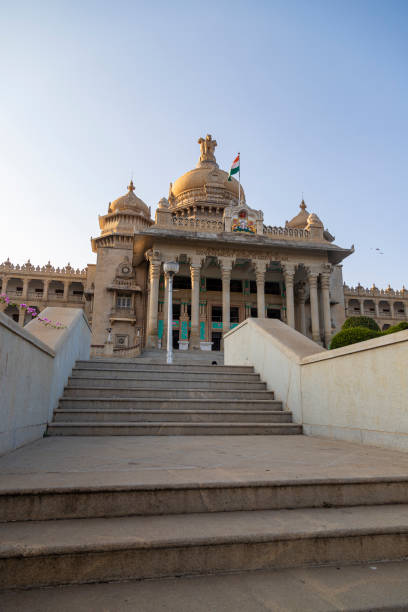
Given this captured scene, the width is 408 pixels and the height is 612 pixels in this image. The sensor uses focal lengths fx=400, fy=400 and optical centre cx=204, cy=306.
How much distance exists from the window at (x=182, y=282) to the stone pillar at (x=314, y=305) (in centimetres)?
884

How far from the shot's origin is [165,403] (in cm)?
704

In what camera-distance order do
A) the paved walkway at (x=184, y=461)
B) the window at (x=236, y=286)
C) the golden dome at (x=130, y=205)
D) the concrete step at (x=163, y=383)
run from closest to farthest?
the paved walkway at (x=184, y=461) < the concrete step at (x=163, y=383) < the window at (x=236, y=286) < the golden dome at (x=130, y=205)

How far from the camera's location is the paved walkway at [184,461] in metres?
3.01

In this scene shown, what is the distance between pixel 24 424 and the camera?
4809mm

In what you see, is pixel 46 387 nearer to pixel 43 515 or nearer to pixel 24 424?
pixel 24 424

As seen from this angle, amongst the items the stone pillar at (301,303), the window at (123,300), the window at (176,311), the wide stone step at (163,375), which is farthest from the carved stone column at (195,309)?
the wide stone step at (163,375)

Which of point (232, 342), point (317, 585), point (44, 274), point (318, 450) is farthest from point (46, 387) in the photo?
point (44, 274)

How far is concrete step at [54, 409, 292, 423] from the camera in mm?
6301

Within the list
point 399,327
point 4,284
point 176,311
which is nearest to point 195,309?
point 176,311

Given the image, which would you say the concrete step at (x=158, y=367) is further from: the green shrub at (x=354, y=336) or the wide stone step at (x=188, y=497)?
the wide stone step at (x=188, y=497)


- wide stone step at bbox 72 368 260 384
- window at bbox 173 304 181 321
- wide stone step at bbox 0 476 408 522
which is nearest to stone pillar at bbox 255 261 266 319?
window at bbox 173 304 181 321

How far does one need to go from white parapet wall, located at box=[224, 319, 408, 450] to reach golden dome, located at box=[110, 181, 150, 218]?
35.5 metres

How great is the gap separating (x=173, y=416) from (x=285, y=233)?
964 inches

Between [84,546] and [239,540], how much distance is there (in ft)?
2.84
